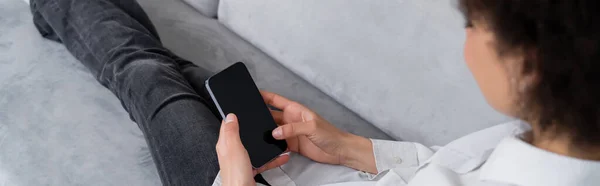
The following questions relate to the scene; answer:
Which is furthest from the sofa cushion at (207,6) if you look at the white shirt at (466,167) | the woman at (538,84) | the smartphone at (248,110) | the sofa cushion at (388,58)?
the woman at (538,84)

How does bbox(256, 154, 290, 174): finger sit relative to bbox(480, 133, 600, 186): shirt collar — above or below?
below

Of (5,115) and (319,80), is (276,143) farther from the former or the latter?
(5,115)

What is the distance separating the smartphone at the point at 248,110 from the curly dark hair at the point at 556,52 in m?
0.47

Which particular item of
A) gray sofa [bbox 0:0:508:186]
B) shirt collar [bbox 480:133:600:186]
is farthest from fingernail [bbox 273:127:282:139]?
shirt collar [bbox 480:133:600:186]

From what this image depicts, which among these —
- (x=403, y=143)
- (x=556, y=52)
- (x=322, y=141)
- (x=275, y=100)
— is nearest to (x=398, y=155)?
(x=403, y=143)

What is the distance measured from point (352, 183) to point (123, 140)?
42cm

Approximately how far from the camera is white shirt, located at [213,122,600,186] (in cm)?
50

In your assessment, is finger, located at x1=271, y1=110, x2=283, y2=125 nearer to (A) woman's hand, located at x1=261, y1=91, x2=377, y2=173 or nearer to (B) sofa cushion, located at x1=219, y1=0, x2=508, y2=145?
(A) woman's hand, located at x1=261, y1=91, x2=377, y2=173

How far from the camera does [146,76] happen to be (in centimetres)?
96

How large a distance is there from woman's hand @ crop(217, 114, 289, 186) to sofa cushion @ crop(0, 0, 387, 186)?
181mm

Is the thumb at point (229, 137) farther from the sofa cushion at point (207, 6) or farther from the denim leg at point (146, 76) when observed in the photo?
the sofa cushion at point (207, 6)

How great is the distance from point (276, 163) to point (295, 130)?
67mm

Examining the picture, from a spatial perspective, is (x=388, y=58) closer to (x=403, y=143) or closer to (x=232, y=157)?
(x=403, y=143)

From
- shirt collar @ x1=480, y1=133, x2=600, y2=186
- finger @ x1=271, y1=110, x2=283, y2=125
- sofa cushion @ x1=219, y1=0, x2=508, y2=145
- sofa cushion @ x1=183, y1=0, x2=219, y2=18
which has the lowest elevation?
finger @ x1=271, y1=110, x2=283, y2=125
